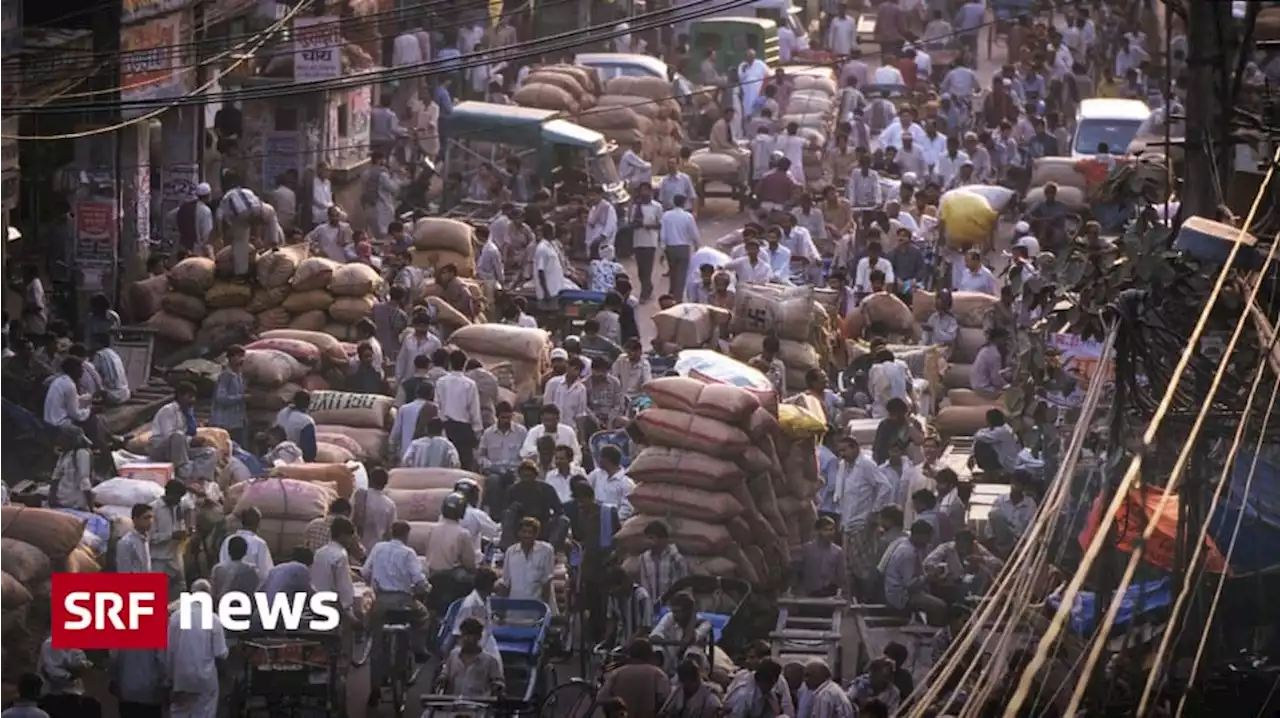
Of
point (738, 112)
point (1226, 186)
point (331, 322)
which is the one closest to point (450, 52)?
point (738, 112)

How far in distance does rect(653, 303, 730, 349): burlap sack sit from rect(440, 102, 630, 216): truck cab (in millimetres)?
7217

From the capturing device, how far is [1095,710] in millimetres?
12648

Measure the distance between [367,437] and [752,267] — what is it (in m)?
4.55

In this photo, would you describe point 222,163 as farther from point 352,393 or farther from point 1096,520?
point 1096,520

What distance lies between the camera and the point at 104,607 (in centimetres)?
1563

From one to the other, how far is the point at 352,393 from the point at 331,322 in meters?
1.83

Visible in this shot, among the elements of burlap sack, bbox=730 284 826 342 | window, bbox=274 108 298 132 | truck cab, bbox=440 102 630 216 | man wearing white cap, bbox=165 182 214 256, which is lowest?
burlap sack, bbox=730 284 826 342

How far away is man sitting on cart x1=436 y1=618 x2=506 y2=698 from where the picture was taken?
14.5 meters

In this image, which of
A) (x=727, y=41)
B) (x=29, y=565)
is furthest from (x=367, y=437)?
(x=727, y=41)

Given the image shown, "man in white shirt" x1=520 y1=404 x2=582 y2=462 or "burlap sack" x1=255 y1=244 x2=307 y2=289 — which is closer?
"man in white shirt" x1=520 y1=404 x2=582 y2=462

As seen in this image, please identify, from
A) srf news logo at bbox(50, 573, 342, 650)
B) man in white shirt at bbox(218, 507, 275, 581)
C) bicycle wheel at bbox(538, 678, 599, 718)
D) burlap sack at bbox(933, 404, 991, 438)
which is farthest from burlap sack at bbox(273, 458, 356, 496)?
burlap sack at bbox(933, 404, 991, 438)

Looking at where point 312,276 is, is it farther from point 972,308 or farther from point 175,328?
point 972,308

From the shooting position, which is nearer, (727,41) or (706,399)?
(706,399)

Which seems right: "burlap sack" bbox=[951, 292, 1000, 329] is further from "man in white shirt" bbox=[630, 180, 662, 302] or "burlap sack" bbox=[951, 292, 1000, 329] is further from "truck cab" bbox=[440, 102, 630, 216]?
"truck cab" bbox=[440, 102, 630, 216]
